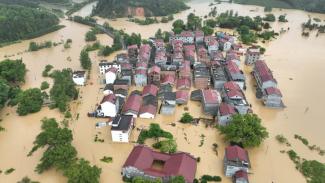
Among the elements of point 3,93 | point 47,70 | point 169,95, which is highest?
point 169,95

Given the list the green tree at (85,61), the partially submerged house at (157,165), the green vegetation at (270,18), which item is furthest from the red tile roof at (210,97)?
the green vegetation at (270,18)

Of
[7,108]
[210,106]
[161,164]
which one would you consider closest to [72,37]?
[7,108]

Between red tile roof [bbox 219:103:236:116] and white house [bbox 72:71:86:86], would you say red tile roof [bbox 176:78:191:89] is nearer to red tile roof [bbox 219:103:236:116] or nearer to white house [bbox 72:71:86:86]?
red tile roof [bbox 219:103:236:116]

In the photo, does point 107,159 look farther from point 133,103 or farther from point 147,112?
→ point 133,103

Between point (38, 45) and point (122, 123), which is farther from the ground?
point (38, 45)

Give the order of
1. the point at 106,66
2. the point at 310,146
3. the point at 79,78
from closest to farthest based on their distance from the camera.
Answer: the point at 310,146, the point at 79,78, the point at 106,66

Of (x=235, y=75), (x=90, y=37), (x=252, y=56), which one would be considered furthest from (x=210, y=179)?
(x=90, y=37)

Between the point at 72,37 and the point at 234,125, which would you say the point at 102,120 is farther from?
the point at 72,37

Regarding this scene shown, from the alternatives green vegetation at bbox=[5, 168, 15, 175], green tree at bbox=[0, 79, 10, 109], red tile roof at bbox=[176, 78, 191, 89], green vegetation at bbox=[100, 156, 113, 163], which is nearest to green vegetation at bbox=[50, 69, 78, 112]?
green tree at bbox=[0, 79, 10, 109]
